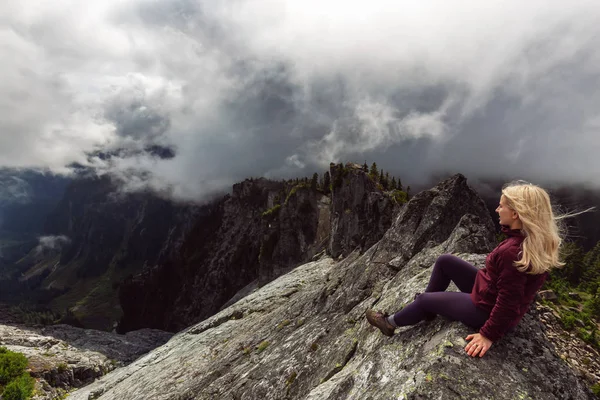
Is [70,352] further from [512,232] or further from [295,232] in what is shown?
[512,232]

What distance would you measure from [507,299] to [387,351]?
406 centimetres

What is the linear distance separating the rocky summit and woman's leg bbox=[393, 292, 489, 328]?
0.34m

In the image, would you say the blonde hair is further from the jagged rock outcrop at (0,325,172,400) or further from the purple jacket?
the jagged rock outcrop at (0,325,172,400)

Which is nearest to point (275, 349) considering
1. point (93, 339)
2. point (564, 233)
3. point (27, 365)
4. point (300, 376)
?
point (300, 376)

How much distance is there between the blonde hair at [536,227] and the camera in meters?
7.16

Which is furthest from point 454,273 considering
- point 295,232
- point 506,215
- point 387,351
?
point 295,232

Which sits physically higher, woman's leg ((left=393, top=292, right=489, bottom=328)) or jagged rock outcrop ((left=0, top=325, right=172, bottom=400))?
woman's leg ((left=393, top=292, right=489, bottom=328))

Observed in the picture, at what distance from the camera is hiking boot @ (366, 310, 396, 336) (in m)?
10.2

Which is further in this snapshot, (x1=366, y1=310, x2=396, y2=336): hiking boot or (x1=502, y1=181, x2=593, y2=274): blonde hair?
(x1=366, y1=310, x2=396, y2=336): hiking boot

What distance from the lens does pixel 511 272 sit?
24.2 ft

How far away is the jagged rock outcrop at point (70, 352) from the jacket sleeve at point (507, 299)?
79.2m

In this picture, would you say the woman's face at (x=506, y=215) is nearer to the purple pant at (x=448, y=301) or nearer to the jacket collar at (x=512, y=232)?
the jacket collar at (x=512, y=232)

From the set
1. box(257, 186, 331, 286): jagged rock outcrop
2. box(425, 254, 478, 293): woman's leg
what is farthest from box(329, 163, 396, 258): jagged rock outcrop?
box(257, 186, 331, 286): jagged rock outcrop

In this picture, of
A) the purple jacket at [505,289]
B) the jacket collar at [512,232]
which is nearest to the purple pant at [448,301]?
the purple jacket at [505,289]
